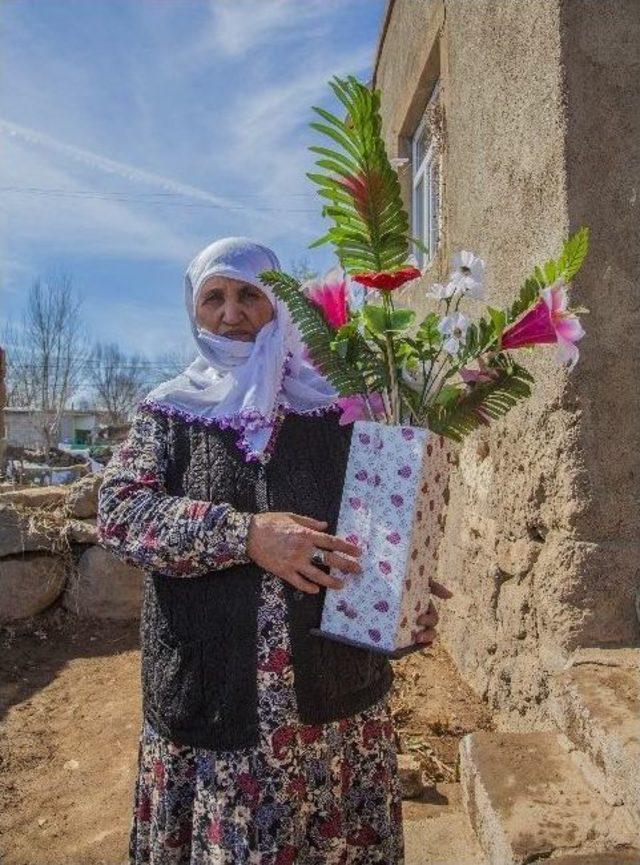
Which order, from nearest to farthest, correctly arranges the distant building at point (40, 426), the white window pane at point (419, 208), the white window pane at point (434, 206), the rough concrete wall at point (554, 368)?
the rough concrete wall at point (554, 368)
the white window pane at point (434, 206)
the white window pane at point (419, 208)
the distant building at point (40, 426)

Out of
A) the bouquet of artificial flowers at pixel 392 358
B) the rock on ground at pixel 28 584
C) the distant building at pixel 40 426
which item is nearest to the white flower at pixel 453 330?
the bouquet of artificial flowers at pixel 392 358

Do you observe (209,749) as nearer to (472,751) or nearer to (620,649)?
(472,751)

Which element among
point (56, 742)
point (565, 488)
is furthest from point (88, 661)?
point (565, 488)

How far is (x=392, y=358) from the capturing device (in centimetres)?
149

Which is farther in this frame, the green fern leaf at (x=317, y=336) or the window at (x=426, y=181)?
the window at (x=426, y=181)

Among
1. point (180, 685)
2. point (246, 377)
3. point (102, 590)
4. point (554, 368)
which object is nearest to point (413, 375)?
point (246, 377)

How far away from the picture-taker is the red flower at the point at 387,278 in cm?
143

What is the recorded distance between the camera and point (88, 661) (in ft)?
16.0

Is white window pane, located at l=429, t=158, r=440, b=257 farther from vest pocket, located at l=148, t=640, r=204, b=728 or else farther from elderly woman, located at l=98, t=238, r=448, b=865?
vest pocket, located at l=148, t=640, r=204, b=728

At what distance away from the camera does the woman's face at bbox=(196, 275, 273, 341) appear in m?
1.79

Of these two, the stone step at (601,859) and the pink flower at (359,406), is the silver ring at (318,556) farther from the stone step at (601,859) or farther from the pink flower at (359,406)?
the stone step at (601,859)

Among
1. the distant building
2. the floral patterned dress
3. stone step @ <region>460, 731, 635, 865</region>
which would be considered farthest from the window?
the distant building

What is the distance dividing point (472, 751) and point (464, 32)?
338cm

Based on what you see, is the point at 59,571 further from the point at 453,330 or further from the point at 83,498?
the point at 453,330
